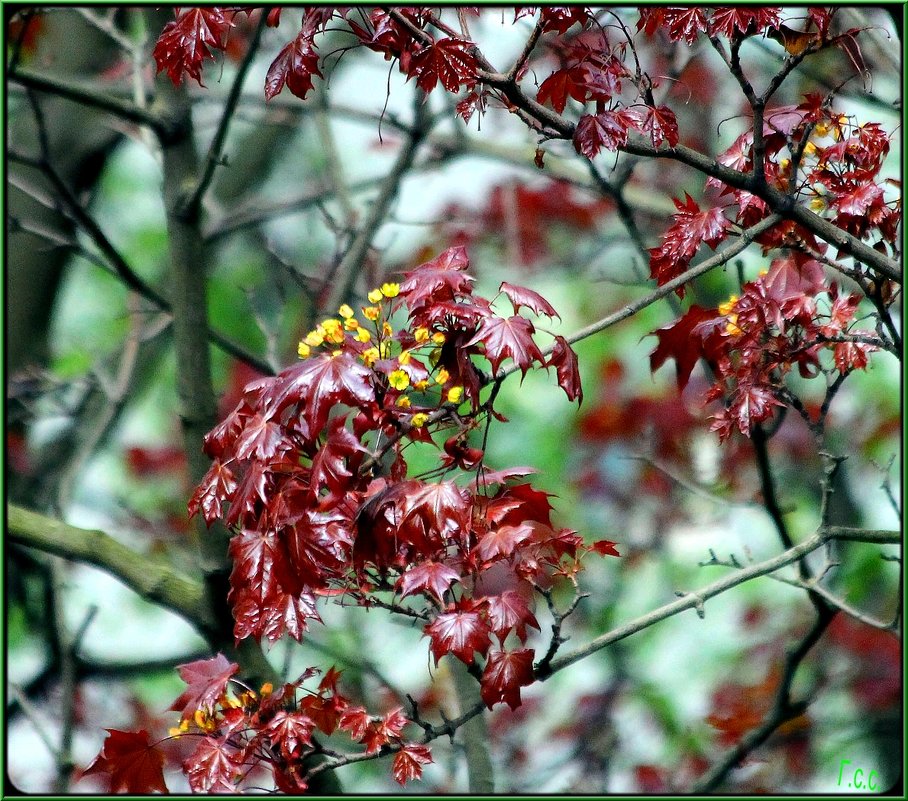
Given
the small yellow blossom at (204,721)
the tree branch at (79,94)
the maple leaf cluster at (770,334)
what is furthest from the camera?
the tree branch at (79,94)

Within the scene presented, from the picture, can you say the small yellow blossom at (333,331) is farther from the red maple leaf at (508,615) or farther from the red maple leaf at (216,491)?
the red maple leaf at (508,615)

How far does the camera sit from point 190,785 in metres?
1.30

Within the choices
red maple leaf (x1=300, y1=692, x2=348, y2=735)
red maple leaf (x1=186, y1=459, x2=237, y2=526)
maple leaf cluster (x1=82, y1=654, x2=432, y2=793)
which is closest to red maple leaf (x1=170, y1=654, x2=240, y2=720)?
maple leaf cluster (x1=82, y1=654, x2=432, y2=793)

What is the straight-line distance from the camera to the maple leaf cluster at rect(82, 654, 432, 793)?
1332mm

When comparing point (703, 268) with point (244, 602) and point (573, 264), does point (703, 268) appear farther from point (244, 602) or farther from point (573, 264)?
point (573, 264)

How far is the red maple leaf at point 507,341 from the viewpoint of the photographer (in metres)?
1.18

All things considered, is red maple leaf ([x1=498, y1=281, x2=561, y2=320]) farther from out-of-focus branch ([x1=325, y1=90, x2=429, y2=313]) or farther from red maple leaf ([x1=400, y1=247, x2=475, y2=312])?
out-of-focus branch ([x1=325, y1=90, x2=429, y2=313])

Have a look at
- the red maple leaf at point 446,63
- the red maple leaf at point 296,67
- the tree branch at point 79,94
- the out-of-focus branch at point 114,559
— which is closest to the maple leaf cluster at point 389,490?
the red maple leaf at point 446,63

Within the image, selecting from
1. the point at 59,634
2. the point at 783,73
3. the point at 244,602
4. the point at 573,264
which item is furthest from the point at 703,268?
the point at 573,264

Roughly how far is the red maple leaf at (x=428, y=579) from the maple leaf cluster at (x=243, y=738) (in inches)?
10.0

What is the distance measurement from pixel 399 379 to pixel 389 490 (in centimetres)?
14

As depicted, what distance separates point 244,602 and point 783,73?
100 cm

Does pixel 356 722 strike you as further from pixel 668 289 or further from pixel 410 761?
pixel 668 289

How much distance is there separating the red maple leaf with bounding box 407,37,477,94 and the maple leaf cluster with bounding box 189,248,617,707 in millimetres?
236
